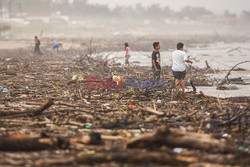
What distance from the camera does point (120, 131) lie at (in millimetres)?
5535

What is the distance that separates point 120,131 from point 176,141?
1.19 metres

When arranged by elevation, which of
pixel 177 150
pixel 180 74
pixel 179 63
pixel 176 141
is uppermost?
pixel 179 63

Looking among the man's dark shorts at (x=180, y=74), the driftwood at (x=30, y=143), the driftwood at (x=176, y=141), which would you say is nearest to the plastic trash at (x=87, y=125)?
the driftwood at (x=30, y=143)

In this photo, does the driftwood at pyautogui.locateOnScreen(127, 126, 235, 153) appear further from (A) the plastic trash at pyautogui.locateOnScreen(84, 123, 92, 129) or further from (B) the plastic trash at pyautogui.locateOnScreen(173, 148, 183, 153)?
(A) the plastic trash at pyautogui.locateOnScreen(84, 123, 92, 129)

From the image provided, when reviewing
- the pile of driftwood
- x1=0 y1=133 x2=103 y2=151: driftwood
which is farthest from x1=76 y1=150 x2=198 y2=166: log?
x1=0 y1=133 x2=103 y2=151: driftwood

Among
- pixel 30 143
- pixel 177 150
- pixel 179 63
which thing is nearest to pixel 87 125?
pixel 30 143

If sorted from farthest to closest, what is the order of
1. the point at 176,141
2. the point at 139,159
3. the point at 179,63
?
the point at 179,63 < the point at 176,141 < the point at 139,159

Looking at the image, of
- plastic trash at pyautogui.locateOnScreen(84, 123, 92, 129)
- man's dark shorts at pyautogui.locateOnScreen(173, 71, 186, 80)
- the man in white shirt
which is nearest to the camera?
plastic trash at pyautogui.locateOnScreen(84, 123, 92, 129)

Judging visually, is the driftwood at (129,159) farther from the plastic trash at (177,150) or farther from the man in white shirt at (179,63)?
the man in white shirt at (179,63)

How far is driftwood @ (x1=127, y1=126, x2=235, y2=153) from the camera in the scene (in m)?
4.54

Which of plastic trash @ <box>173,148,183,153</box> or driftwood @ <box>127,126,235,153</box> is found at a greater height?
driftwood @ <box>127,126,235,153</box>

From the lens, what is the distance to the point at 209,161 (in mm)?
4199

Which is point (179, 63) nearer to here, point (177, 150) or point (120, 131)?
point (120, 131)

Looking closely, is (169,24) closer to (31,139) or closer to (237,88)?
(237,88)
